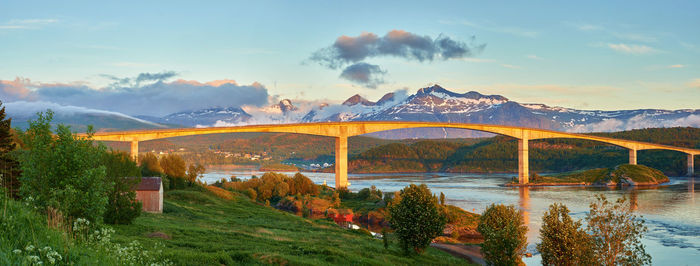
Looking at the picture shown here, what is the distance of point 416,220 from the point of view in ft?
106

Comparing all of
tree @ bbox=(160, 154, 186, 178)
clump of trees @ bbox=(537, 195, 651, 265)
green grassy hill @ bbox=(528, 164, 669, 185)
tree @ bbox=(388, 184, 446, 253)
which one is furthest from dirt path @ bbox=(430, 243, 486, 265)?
green grassy hill @ bbox=(528, 164, 669, 185)

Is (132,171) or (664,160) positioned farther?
(664,160)

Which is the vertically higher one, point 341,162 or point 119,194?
point 341,162

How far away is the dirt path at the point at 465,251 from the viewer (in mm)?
39659

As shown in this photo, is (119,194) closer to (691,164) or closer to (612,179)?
(612,179)

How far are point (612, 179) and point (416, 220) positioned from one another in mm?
109126

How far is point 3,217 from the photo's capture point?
28.5 ft

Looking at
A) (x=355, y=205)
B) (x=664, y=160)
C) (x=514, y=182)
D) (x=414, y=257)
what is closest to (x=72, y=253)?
(x=414, y=257)

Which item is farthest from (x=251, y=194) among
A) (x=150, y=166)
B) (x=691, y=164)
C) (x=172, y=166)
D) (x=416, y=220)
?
(x=691, y=164)

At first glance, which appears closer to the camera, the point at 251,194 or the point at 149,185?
the point at 149,185

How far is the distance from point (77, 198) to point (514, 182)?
123379 mm

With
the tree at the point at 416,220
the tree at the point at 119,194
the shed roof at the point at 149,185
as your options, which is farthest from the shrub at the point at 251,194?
the tree at the point at 119,194

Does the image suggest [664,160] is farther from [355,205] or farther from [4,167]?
[4,167]

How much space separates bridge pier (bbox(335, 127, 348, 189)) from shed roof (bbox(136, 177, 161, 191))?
159 ft
